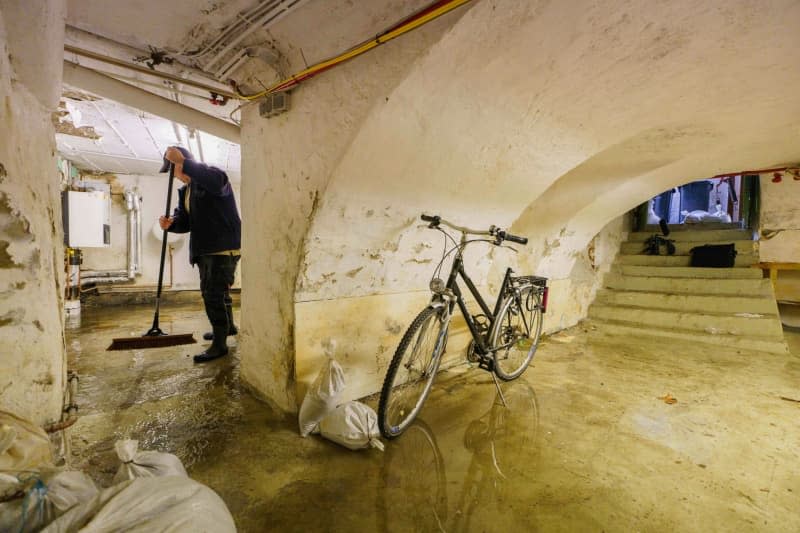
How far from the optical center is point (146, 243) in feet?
21.2

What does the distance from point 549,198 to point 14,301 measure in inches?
145

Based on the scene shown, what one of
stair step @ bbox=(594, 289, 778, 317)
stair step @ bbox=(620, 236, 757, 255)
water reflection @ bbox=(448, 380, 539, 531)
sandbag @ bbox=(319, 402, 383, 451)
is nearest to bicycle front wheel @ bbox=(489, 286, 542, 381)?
water reflection @ bbox=(448, 380, 539, 531)

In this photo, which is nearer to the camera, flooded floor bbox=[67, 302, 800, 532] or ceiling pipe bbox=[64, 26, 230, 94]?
flooded floor bbox=[67, 302, 800, 532]

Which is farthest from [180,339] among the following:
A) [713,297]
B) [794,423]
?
[713,297]

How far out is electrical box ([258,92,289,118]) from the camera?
1956mm

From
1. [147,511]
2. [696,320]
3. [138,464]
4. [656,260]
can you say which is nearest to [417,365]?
[138,464]

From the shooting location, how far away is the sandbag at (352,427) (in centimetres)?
179

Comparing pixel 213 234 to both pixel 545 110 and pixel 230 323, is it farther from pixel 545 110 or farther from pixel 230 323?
pixel 545 110

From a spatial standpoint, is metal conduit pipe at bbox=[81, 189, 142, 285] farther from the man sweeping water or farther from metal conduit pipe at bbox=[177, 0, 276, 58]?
metal conduit pipe at bbox=[177, 0, 276, 58]

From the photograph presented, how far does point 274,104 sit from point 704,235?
6.66 m

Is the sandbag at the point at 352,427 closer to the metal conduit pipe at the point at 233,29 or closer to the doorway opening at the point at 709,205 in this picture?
the metal conduit pipe at the point at 233,29

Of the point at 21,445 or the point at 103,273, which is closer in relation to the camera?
the point at 21,445

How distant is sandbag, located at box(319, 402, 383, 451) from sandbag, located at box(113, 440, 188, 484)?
73 centimetres

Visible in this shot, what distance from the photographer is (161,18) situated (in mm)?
1740
